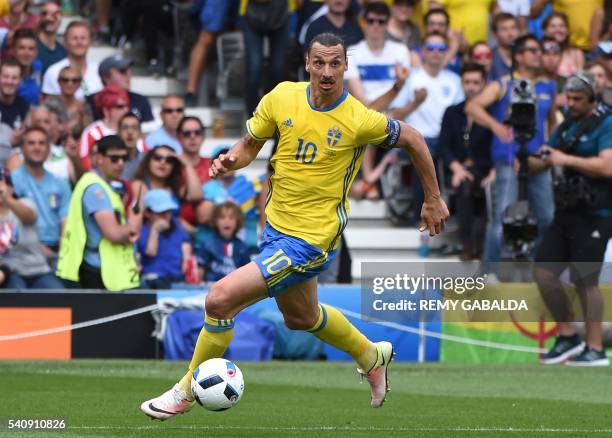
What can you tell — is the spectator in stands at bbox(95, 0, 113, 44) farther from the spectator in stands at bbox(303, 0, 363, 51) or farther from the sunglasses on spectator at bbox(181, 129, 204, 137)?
the sunglasses on spectator at bbox(181, 129, 204, 137)

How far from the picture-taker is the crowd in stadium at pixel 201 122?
1477cm

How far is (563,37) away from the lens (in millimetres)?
18750

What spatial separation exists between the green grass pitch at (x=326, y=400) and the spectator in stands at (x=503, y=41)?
205 inches

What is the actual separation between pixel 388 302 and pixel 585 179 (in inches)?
98.7

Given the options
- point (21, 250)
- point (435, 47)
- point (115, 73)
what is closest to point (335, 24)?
point (435, 47)

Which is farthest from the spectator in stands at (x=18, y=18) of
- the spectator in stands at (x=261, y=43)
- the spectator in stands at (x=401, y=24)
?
the spectator in stands at (x=401, y=24)

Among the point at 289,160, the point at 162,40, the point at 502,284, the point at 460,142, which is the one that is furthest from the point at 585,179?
the point at 162,40

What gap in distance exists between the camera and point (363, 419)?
10.0 meters

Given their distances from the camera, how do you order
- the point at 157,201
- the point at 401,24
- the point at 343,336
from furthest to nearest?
the point at 401,24 → the point at 157,201 → the point at 343,336

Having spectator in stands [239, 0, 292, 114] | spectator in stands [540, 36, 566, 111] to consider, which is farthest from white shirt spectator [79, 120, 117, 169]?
spectator in stands [540, 36, 566, 111]

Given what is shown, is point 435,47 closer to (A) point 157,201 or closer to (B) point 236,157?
(A) point 157,201

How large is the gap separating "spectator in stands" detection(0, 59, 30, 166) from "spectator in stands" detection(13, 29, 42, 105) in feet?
0.92

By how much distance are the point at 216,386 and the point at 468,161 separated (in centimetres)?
902

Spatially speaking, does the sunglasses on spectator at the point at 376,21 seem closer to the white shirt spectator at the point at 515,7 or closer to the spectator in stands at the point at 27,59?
the white shirt spectator at the point at 515,7
